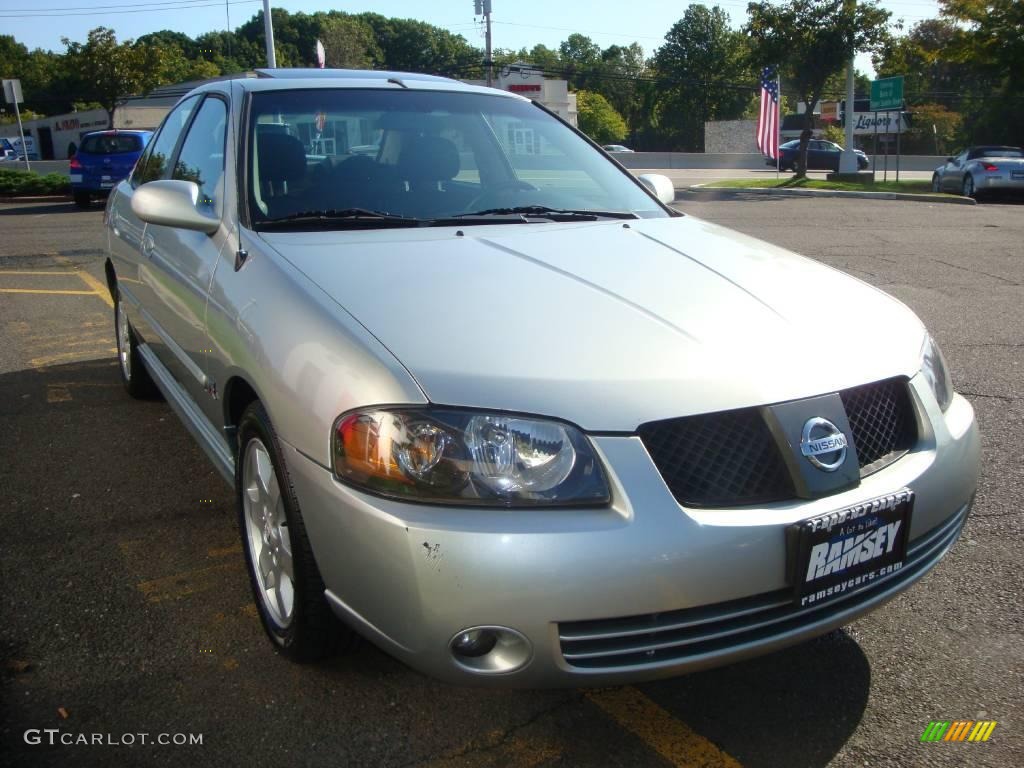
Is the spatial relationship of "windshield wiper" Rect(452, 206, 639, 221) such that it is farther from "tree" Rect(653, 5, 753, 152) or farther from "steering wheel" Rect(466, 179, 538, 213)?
"tree" Rect(653, 5, 753, 152)

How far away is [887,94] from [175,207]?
23785 mm

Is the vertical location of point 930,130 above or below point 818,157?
above

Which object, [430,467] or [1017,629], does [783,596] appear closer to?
[430,467]

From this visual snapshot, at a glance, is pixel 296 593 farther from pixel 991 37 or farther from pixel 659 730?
pixel 991 37

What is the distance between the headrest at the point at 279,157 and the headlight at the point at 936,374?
208 centimetres

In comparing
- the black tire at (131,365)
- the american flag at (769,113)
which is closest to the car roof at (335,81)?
the black tire at (131,365)

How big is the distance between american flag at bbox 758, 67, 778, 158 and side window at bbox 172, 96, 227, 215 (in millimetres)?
22008

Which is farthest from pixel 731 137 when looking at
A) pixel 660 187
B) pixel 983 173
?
pixel 660 187

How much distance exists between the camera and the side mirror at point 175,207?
9.84 ft

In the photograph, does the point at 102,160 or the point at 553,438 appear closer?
the point at 553,438

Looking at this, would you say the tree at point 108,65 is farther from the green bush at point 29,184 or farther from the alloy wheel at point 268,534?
the alloy wheel at point 268,534

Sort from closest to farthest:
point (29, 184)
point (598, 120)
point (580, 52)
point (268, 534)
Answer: point (268, 534), point (29, 184), point (598, 120), point (580, 52)

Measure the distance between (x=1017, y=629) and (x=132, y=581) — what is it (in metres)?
2.80

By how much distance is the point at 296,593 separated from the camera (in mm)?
2316
